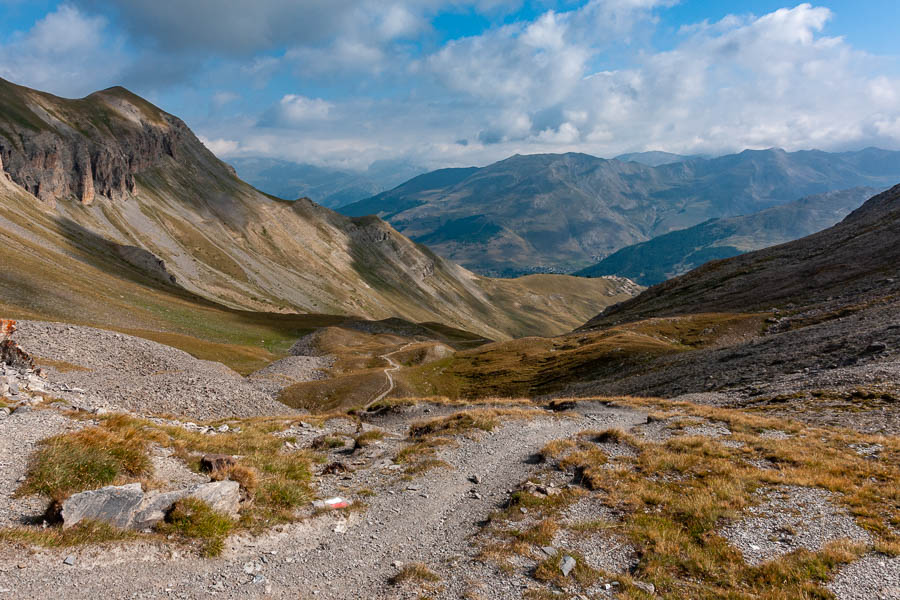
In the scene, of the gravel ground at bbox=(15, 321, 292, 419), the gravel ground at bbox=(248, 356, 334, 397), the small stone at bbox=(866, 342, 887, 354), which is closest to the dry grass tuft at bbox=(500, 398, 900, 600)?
the small stone at bbox=(866, 342, 887, 354)

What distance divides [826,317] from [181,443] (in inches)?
2689

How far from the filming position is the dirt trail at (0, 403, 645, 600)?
972cm

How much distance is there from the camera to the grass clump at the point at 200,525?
38.2 ft

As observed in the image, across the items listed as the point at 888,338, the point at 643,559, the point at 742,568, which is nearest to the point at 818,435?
the point at 742,568

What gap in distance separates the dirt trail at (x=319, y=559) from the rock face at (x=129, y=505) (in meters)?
0.83

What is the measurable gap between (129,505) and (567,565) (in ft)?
37.3

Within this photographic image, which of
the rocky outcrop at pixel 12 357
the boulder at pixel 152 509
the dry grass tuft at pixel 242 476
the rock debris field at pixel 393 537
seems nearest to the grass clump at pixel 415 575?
the rock debris field at pixel 393 537

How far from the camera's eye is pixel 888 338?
37.4 m

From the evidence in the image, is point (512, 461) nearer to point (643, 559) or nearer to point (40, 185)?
point (643, 559)

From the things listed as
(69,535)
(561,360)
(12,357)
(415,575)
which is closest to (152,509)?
(69,535)

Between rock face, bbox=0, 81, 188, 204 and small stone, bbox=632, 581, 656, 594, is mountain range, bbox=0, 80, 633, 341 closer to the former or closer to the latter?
rock face, bbox=0, 81, 188, 204

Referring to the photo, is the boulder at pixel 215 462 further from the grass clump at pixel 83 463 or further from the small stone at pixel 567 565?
the small stone at pixel 567 565

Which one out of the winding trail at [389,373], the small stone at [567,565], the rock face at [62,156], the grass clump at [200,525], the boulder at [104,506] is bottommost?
the winding trail at [389,373]

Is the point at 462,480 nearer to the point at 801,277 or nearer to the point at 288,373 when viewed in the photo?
the point at 288,373
